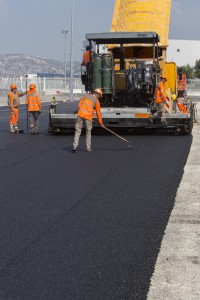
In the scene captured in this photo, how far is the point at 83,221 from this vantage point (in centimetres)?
732

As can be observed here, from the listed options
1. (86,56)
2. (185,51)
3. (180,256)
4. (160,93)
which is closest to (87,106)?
(160,93)

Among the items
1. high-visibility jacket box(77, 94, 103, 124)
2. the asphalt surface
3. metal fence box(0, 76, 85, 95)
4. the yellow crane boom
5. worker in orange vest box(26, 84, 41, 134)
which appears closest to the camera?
the asphalt surface

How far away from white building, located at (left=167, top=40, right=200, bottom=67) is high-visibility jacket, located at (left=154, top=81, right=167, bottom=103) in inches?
3930

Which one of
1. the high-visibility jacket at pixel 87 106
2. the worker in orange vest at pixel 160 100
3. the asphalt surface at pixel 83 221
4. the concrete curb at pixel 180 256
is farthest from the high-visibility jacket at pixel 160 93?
the concrete curb at pixel 180 256

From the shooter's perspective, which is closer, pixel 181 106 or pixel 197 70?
pixel 181 106

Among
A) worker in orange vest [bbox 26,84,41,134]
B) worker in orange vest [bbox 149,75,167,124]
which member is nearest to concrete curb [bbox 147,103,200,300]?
worker in orange vest [bbox 149,75,167,124]

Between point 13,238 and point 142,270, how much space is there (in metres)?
1.63

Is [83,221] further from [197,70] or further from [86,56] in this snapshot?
[197,70]

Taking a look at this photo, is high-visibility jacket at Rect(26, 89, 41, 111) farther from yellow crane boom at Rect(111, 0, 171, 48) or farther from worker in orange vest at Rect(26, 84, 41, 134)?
yellow crane boom at Rect(111, 0, 171, 48)

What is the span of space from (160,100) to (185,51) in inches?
4042

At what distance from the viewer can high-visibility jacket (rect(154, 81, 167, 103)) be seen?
1939 cm

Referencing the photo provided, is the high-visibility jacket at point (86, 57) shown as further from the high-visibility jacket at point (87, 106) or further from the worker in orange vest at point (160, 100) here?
the high-visibility jacket at point (87, 106)

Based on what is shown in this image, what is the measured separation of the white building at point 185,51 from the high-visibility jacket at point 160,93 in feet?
327

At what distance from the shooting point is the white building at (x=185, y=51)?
118 metres
